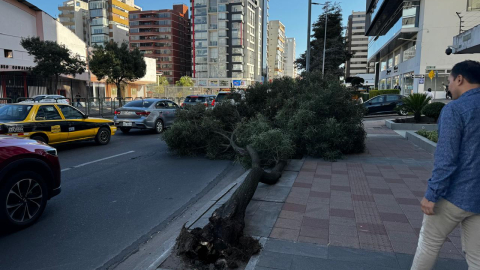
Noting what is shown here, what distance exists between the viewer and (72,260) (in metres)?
3.66

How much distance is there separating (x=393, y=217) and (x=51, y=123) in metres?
9.25

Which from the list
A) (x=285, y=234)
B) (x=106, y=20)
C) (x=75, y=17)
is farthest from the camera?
(x=75, y=17)

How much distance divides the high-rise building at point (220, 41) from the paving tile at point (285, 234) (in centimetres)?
9829

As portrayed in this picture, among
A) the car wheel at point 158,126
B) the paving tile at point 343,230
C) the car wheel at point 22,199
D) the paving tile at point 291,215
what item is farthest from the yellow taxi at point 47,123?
the paving tile at point 343,230

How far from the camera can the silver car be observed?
1404 centimetres

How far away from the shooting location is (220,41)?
337ft

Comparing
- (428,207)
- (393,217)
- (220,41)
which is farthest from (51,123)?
(220,41)

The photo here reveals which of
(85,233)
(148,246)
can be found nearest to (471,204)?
(148,246)

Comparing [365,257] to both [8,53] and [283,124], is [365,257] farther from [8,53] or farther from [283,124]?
[8,53]

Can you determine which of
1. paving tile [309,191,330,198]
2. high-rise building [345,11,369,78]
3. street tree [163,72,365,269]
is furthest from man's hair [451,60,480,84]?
high-rise building [345,11,369,78]

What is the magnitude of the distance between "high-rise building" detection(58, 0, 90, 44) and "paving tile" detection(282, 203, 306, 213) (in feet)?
392

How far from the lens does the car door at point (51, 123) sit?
9.30m

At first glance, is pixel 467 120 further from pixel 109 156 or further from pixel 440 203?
pixel 109 156

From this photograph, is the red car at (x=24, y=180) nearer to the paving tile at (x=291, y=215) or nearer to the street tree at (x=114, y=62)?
the paving tile at (x=291, y=215)
